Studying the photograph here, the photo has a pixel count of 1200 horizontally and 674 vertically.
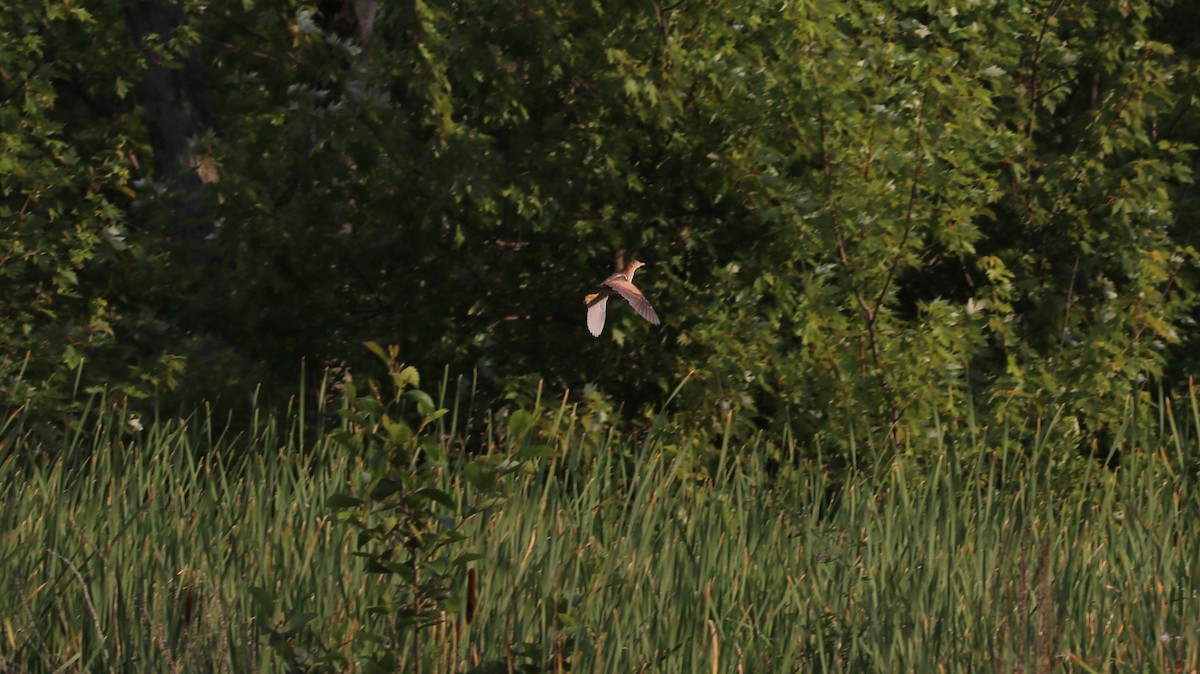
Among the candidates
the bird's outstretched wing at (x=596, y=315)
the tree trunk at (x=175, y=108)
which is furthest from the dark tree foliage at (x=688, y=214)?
the bird's outstretched wing at (x=596, y=315)

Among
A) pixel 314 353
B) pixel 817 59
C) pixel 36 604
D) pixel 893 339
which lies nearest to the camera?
pixel 36 604

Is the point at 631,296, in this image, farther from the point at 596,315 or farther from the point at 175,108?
the point at 175,108

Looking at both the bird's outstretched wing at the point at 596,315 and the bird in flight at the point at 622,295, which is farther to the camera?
the bird in flight at the point at 622,295

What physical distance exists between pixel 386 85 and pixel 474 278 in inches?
38.8

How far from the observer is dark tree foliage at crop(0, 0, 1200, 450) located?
6.59 metres

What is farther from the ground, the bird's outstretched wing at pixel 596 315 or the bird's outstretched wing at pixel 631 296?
the bird's outstretched wing at pixel 631 296

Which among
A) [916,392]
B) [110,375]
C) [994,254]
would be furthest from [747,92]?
[110,375]

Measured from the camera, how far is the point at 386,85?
7.06m

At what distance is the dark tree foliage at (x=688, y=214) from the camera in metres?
6.59

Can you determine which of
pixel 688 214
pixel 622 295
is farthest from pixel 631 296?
pixel 688 214

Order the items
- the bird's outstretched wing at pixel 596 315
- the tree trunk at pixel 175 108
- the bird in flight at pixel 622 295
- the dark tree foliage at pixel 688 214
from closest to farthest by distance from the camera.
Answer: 1. the bird's outstretched wing at pixel 596 315
2. the bird in flight at pixel 622 295
3. the dark tree foliage at pixel 688 214
4. the tree trunk at pixel 175 108

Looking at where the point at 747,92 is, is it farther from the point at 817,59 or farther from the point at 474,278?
the point at 474,278

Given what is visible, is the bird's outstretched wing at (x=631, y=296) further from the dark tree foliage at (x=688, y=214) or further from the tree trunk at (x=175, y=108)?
the tree trunk at (x=175, y=108)

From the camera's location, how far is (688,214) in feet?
23.5
